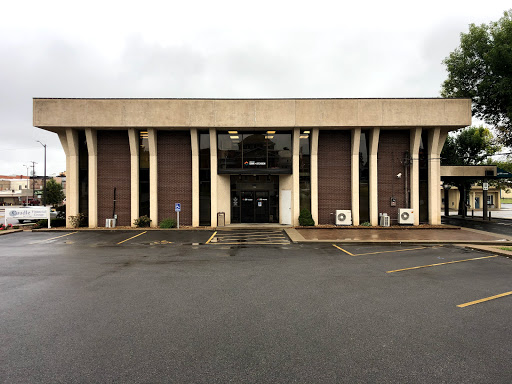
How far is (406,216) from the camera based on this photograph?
62.7 feet

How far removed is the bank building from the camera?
61.7 ft

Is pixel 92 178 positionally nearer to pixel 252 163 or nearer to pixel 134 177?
pixel 134 177

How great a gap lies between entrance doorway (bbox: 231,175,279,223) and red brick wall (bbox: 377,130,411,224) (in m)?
7.94

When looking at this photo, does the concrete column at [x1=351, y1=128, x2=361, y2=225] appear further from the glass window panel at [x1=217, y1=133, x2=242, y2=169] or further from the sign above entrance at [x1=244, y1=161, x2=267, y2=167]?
the glass window panel at [x1=217, y1=133, x2=242, y2=169]

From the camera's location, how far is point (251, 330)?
4539 millimetres

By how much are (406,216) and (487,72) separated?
16.9 m

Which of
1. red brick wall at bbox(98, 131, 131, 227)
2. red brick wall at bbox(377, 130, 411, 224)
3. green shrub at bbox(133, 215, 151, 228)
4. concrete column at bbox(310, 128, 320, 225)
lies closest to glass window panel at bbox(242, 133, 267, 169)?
concrete column at bbox(310, 128, 320, 225)

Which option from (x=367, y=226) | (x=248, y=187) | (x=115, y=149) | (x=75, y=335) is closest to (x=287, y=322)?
(x=75, y=335)

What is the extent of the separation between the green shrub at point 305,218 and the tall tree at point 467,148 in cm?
1923

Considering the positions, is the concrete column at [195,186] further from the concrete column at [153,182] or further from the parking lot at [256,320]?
the parking lot at [256,320]

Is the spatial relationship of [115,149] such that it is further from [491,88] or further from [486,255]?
[491,88]

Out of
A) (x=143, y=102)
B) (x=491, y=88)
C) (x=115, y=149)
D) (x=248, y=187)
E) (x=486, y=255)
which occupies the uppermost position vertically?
(x=491, y=88)

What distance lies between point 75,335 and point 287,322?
359 cm

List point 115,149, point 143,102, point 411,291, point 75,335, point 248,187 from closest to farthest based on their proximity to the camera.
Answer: point 75,335, point 411,291, point 143,102, point 115,149, point 248,187
